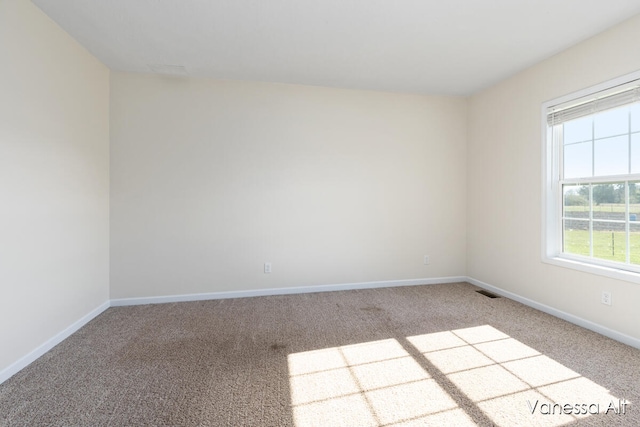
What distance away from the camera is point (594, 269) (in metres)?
2.45

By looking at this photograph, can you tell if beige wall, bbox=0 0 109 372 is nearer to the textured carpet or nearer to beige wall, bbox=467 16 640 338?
the textured carpet

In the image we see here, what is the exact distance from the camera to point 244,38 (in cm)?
244

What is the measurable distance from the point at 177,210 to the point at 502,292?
4039 millimetres

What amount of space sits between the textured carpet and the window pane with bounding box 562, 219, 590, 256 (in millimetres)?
715

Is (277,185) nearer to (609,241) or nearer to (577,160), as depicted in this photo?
(577,160)

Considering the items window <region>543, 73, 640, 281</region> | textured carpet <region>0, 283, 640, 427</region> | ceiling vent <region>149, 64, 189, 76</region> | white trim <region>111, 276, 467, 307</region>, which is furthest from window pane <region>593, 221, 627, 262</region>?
ceiling vent <region>149, 64, 189, 76</region>

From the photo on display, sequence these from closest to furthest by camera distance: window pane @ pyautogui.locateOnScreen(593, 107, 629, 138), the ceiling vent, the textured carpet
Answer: the textured carpet → window pane @ pyautogui.locateOnScreen(593, 107, 629, 138) → the ceiling vent

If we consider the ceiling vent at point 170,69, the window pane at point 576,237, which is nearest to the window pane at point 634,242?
the window pane at point 576,237

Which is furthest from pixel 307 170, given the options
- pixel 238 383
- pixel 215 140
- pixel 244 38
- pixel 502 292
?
pixel 502 292

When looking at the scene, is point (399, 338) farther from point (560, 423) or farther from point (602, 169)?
point (602, 169)

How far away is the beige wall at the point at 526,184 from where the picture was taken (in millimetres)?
2289

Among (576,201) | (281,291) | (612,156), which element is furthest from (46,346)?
(612,156)

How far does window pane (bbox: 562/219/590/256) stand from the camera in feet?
8.68

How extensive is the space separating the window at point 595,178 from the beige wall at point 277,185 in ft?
3.90
